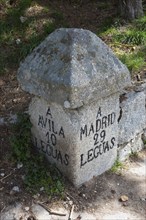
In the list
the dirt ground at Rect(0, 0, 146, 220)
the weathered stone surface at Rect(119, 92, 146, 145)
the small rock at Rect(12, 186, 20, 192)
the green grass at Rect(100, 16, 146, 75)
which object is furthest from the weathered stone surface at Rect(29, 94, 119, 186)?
the green grass at Rect(100, 16, 146, 75)

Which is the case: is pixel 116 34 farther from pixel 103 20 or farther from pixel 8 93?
pixel 8 93

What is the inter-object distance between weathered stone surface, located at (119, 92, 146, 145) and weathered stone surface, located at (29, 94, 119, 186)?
0.83 feet

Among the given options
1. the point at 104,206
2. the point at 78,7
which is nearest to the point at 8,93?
the point at 104,206

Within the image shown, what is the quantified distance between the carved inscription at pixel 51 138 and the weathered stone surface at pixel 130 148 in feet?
2.62

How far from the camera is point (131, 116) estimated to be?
14.3 ft

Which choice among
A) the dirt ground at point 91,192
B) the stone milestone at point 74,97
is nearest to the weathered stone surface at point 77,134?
the stone milestone at point 74,97

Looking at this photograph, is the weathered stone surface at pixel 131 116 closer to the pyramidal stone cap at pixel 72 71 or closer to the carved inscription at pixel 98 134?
the carved inscription at pixel 98 134

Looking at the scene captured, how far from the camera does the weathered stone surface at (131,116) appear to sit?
423 centimetres

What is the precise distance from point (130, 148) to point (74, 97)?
1.46 metres

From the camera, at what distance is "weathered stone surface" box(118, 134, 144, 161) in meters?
4.34

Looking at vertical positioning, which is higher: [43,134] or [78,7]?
[78,7]

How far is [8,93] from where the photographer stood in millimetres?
4922

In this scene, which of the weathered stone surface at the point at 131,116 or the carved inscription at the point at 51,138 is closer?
the carved inscription at the point at 51,138

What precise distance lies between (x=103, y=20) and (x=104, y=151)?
3318 millimetres
